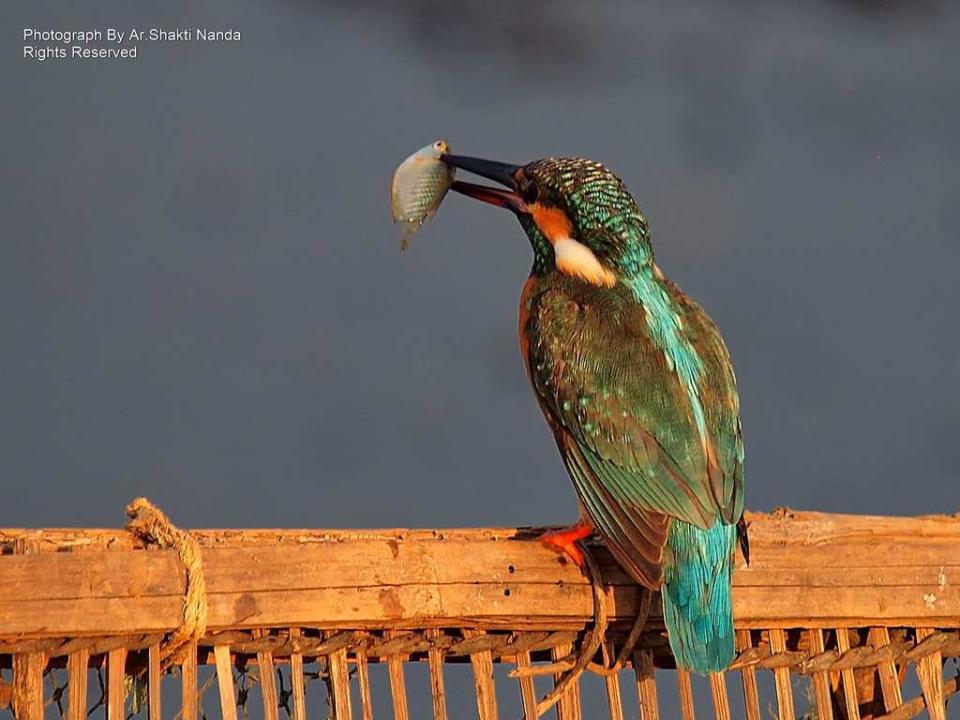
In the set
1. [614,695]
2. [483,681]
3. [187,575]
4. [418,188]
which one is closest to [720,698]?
[614,695]

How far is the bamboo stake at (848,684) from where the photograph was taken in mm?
2975

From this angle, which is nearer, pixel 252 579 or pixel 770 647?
pixel 252 579

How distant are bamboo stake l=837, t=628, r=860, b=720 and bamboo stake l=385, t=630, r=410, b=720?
83cm

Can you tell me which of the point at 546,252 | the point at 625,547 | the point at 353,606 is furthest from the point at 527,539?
the point at 546,252

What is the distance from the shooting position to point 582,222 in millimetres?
3299

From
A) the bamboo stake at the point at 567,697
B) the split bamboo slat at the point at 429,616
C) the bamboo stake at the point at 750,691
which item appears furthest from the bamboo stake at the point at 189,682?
the bamboo stake at the point at 750,691

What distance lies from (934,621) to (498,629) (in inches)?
32.6

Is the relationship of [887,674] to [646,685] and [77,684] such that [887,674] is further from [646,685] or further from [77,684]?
[77,684]

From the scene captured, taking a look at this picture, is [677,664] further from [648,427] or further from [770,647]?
[648,427]

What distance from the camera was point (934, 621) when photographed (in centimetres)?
299

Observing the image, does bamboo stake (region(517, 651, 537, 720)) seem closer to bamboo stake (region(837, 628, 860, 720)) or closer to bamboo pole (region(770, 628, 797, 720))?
bamboo pole (region(770, 628, 797, 720))

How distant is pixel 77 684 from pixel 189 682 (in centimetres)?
18

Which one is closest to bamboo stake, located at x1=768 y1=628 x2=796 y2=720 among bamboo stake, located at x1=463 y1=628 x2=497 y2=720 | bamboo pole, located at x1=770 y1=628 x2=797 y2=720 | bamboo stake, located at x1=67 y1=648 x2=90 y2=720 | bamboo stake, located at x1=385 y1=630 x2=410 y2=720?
bamboo pole, located at x1=770 y1=628 x2=797 y2=720

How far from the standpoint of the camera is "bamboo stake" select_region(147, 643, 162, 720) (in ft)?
8.01
